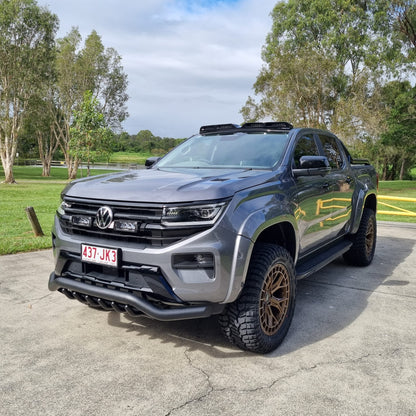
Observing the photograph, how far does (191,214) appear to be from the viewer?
110 inches

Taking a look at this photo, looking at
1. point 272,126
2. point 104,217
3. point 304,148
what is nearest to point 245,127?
point 272,126

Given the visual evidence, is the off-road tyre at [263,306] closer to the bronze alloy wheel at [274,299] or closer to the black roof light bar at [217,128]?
the bronze alloy wheel at [274,299]

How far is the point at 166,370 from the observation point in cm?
287

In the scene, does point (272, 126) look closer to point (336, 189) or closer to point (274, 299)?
point (336, 189)

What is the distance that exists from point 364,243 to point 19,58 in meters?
26.7

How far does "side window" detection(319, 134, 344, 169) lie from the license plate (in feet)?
10.1

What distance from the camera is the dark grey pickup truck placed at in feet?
9.00

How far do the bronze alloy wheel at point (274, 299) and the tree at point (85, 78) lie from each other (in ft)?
105

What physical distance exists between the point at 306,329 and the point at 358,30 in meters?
31.7

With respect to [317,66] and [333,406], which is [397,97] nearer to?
[317,66]

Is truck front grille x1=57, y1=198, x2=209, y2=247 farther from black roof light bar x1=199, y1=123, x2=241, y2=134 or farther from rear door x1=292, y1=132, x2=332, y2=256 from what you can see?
black roof light bar x1=199, y1=123, x2=241, y2=134

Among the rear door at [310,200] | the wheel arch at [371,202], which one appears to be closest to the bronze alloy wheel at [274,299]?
the rear door at [310,200]

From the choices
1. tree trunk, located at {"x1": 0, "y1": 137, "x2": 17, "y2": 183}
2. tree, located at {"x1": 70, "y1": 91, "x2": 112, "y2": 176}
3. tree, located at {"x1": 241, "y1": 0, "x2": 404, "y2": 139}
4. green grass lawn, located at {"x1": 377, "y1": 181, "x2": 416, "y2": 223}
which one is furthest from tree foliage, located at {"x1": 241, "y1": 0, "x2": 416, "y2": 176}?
tree trunk, located at {"x1": 0, "y1": 137, "x2": 17, "y2": 183}

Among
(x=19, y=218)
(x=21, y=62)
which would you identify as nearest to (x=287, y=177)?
(x=19, y=218)
